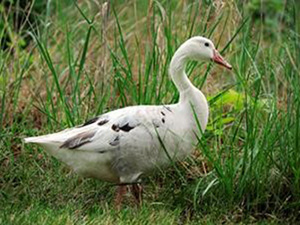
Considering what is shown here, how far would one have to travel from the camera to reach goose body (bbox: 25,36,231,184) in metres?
4.93

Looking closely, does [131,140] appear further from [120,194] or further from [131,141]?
[120,194]

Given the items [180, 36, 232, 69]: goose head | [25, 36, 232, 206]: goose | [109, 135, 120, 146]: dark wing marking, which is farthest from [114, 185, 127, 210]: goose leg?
[180, 36, 232, 69]: goose head

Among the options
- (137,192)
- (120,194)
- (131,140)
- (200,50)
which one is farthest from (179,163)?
(200,50)

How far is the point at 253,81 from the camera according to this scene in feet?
18.0

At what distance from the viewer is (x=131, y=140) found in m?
4.91

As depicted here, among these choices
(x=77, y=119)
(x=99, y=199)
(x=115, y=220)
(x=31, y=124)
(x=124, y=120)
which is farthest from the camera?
(x=31, y=124)

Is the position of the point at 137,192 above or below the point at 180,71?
below

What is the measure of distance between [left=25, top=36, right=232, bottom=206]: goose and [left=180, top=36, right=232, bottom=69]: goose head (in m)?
A: 0.19

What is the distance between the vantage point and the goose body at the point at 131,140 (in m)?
4.93

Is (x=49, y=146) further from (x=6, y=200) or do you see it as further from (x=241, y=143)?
(x=241, y=143)

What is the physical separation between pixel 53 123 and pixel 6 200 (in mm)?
809

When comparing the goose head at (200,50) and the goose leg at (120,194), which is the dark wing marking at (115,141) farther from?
the goose head at (200,50)

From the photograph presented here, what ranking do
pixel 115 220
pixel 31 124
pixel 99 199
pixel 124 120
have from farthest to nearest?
1. pixel 31 124
2. pixel 99 199
3. pixel 124 120
4. pixel 115 220

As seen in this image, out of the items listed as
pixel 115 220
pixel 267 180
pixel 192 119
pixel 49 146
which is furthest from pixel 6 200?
pixel 267 180
